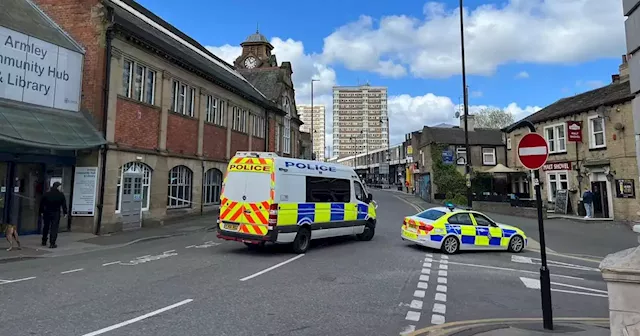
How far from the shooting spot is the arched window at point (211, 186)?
79.3ft

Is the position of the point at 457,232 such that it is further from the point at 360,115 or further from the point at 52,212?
the point at 360,115

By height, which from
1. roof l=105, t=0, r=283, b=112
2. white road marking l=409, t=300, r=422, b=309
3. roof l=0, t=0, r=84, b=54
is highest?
roof l=105, t=0, r=283, b=112

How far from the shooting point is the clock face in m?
49.0

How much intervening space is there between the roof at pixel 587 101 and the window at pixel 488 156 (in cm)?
821

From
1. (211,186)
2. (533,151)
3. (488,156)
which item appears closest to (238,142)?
(211,186)

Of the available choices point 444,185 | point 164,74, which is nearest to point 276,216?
point 164,74

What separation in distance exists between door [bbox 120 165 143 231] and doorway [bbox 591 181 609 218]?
78.9 ft

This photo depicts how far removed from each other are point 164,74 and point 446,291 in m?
17.5

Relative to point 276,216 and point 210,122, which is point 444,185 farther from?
point 276,216

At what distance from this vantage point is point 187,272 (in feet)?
28.7

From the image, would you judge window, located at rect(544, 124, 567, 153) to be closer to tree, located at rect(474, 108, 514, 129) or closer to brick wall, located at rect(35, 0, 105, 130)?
brick wall, located at rect(35, 0, 105, 130)

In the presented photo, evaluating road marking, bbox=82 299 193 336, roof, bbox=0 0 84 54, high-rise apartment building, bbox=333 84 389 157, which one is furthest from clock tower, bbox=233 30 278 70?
high-rise apartment building, bbox=333 84 389 157

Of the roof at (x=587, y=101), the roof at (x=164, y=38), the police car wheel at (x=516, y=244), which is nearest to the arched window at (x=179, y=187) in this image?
the roof at (x=164, y=38)

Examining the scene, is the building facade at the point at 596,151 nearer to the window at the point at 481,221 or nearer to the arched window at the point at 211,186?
the window at the point at 481,221
